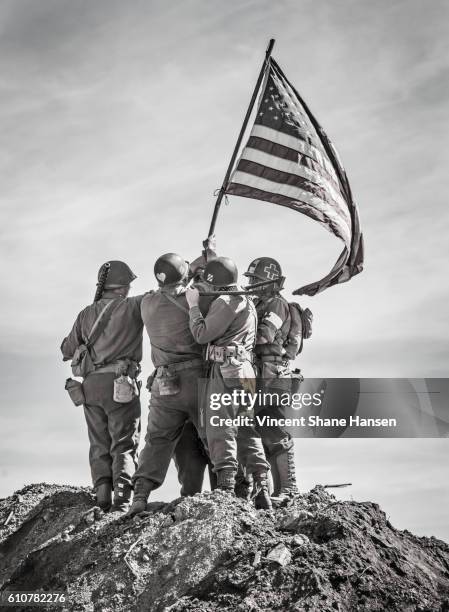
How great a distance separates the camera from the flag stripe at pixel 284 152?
47.2 feet

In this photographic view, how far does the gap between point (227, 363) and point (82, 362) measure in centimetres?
243

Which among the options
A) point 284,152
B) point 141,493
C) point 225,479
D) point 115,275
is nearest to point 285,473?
point 225,479

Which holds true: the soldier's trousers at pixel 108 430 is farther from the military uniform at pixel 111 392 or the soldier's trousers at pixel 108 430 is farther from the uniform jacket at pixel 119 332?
the uniform jacket at pixel 119 332

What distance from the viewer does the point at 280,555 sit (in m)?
10.6

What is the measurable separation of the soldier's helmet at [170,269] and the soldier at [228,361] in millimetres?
359

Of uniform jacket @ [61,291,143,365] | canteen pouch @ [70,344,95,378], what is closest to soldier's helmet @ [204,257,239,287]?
uniform jacket @ [61,291,143,365]

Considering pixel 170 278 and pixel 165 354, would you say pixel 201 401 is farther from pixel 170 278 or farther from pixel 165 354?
pixel 170 278

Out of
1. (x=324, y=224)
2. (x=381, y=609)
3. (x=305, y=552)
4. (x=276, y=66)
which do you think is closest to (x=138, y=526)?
(x=305, y=552)

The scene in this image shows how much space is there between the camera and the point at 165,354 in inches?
495

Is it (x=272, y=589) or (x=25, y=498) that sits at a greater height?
(x=25, y=498)

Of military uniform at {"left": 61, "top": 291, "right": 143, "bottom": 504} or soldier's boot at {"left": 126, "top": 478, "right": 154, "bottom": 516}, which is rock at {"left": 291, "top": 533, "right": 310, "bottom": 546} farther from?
military uniform at {"left": 61, "top": 291, "right": 143, "bottom": 504}

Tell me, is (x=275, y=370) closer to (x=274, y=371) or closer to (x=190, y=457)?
(x=274, y=371)

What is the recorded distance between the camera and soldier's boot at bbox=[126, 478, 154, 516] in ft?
40.0

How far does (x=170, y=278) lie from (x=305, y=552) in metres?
3.92
